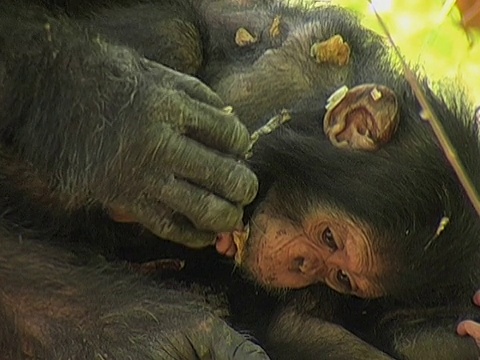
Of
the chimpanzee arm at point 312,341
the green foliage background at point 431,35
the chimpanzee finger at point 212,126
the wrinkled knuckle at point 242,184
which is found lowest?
the chimpanzee arm at point 312,341

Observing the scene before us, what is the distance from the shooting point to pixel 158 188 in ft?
5.19

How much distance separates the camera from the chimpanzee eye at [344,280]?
201cm

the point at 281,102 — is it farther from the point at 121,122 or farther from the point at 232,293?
the point at 121,122

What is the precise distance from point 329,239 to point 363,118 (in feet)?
0.81

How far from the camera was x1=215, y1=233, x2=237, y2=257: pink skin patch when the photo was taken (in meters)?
1.95

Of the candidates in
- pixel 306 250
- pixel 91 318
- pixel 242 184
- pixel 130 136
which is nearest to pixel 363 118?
pixel 306 250

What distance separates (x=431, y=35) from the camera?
2.80 m

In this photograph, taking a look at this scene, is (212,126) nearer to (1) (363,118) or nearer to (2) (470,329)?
(1) (363,118)

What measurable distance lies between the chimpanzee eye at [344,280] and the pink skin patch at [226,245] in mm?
218

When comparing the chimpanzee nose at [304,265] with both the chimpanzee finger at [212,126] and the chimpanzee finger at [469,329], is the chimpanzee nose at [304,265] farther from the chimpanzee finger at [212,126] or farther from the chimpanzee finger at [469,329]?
the chimpanzee finger at [212,126]

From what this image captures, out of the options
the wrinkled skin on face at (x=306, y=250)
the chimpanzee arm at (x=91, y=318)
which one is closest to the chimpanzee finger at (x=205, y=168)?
the chimpanzee arm at (x=91, y=318)

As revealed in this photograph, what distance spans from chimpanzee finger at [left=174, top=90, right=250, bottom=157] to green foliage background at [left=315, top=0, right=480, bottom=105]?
2.91ft

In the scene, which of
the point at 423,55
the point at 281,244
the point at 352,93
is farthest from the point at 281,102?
the point at 423,55

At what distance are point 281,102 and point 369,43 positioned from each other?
32 cm
